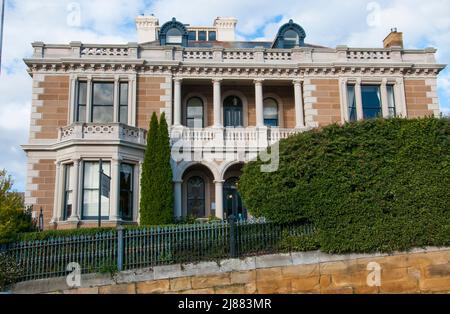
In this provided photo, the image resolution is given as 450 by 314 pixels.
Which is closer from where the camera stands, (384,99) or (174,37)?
(384,99)

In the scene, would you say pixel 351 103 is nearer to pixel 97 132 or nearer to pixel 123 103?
pixel 123 103

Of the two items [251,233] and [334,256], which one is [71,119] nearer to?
[251,233]

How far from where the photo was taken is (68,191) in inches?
795

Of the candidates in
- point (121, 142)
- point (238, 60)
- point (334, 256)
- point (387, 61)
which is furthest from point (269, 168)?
point (387, 61)

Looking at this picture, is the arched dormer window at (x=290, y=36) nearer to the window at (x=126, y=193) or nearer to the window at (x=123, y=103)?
the window at (x=123, y=103)

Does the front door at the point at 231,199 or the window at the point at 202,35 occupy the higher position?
the window at the point at 202,35

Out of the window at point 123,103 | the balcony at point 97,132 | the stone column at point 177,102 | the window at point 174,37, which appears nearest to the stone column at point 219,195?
the stone column at point 177,102

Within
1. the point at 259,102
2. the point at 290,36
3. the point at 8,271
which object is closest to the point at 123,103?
the point at 259,102

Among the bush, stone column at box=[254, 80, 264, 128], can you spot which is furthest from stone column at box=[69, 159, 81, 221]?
stone column at box=[254, 80, 264, 128]

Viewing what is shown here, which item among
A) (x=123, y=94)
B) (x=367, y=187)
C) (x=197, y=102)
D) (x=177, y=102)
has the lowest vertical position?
(x=367, y=187)

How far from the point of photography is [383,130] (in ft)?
44.0

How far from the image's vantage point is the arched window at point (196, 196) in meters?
23.2

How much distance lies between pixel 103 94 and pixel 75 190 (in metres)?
5.48

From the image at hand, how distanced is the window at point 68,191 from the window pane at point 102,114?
3.03 meters
